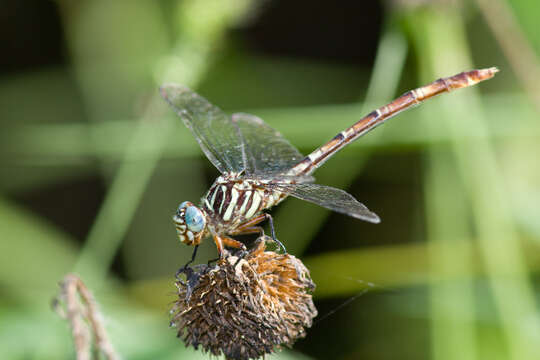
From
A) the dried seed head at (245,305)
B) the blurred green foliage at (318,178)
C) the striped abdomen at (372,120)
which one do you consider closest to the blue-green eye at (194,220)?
the dried seed head at (245,305)

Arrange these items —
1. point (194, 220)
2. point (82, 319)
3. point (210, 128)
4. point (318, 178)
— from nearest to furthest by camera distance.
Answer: point (82, 319) → point (194, 220) → point (210, 128) → point (318, 178)

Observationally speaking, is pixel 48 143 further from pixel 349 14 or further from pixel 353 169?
pixel 349 14

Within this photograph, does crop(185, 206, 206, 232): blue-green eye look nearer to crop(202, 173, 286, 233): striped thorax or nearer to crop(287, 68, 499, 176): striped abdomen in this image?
crop(202, 173, 286, 233): striped thorax

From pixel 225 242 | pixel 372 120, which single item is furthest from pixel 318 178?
A: pixel 225 242

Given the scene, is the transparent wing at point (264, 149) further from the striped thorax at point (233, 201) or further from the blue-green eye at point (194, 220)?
the blue-green eye at point (194, 220)

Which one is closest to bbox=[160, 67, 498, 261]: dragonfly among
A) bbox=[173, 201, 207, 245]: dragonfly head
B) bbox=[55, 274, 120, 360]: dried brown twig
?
bbox=[173, 201, 207, 245]: dragonfly head

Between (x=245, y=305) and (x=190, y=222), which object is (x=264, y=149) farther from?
(x=245, y=305)

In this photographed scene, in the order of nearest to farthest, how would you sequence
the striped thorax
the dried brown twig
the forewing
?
the dried brown twig
the striped thorax
the forewing

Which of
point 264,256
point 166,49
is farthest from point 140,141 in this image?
point 264,256
